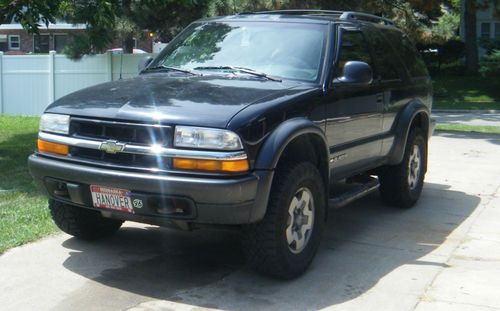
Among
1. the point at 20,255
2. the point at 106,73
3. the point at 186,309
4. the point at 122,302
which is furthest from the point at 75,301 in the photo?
the point at 106,73

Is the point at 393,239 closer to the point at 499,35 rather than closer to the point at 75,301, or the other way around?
the point at 75,301

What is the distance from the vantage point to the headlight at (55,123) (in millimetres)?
4934

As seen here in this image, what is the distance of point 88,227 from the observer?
5.66 meters

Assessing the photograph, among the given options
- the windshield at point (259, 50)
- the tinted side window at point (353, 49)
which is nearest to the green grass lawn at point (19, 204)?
the windshield at point (259, 50)

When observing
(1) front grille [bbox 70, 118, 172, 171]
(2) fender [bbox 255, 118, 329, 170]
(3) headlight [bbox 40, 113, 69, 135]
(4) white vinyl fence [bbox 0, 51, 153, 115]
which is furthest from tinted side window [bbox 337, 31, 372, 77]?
(4) white vinyl fence [bbox 0, 51, 153, 115]

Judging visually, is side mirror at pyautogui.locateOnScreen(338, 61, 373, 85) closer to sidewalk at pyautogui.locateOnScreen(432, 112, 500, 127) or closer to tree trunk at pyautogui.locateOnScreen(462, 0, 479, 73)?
sidewalk at pyautogui.locateOnScreen(432, 112, 500, 127)

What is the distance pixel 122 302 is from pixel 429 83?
4914mm

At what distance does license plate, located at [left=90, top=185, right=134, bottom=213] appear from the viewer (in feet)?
15.0

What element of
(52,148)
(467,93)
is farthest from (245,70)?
(467,93)

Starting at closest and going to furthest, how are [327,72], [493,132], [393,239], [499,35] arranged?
[327,72]
[393,239]
[493,132]
[499,35]

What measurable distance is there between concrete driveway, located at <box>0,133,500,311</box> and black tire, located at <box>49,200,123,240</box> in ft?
0.37

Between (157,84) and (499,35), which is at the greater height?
(499,35)

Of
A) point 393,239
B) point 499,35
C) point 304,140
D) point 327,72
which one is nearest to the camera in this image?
point 304,140

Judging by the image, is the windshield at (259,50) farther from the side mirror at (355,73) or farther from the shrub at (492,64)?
the shrub at (492,64)
